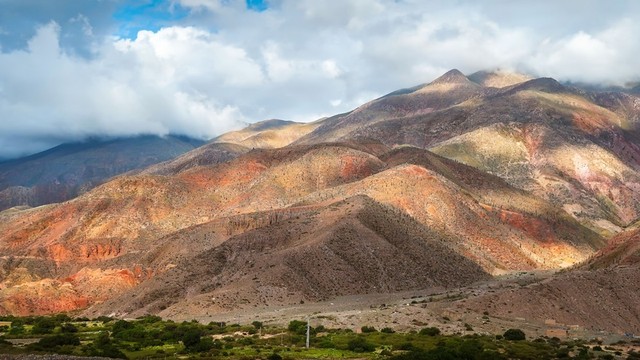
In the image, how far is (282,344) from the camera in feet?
167

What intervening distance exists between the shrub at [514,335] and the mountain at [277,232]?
1252 inches

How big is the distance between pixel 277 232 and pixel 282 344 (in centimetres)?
4898

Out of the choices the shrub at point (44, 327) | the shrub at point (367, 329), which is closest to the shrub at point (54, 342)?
the shrub at point (44, 327)

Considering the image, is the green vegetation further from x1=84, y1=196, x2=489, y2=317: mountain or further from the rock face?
x1=84, y1=196, x2=489, y2=317: mountain

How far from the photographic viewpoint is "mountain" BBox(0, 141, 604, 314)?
3551 inches

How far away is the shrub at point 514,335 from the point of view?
53778mm

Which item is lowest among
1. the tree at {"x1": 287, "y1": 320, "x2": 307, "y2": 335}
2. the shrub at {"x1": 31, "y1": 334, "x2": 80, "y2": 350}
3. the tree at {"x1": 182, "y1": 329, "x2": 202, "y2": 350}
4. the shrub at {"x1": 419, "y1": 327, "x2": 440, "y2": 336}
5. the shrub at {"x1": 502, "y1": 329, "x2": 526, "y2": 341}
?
the shrub at {"x1": 502, "y1": 329, "x2": 526, "y2": 341}

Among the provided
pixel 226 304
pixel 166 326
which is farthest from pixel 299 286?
pixel 166 326

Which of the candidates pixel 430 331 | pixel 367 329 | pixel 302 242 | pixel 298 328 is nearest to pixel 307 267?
pixel 302 242

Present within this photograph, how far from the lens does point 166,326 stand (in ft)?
197

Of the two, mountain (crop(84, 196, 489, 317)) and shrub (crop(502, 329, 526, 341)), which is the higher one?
mountain (crop(84, 196, 489, 317))

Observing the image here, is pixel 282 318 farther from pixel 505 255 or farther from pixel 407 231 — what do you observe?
pixel 505 255

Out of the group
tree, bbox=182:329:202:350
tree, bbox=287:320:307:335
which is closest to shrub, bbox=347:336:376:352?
tree, bbox=287:320:307:335

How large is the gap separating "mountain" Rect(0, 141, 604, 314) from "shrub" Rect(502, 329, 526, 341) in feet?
104
